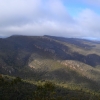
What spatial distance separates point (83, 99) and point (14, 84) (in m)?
38.6

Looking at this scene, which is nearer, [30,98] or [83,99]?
[30,98]

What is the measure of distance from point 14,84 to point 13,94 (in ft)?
41.2

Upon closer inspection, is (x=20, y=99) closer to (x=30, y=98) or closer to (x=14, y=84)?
(x=30, y=98)

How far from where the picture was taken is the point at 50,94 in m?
94.2

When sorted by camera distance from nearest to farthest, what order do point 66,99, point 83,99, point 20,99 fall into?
point 20,99 → point 66,99 → point 83,99

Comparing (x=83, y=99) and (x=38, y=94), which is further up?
(x=38, y=94)

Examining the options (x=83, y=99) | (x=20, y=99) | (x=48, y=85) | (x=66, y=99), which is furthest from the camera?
(x=83, y=99)

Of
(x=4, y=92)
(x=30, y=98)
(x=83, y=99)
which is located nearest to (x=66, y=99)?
(x=83, y=99)

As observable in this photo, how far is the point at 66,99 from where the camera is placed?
111625 millimetres

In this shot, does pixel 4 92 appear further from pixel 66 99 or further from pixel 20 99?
pixel 66 99

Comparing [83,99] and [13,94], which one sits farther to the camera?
[83,99]

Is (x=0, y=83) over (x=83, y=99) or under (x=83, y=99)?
over

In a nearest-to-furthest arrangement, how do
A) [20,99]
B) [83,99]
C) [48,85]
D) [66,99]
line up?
1. [48,85]
2. [20,99]
3. [66,99]
4. [83,99]

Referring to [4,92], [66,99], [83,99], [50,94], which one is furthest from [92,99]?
[4,92]
